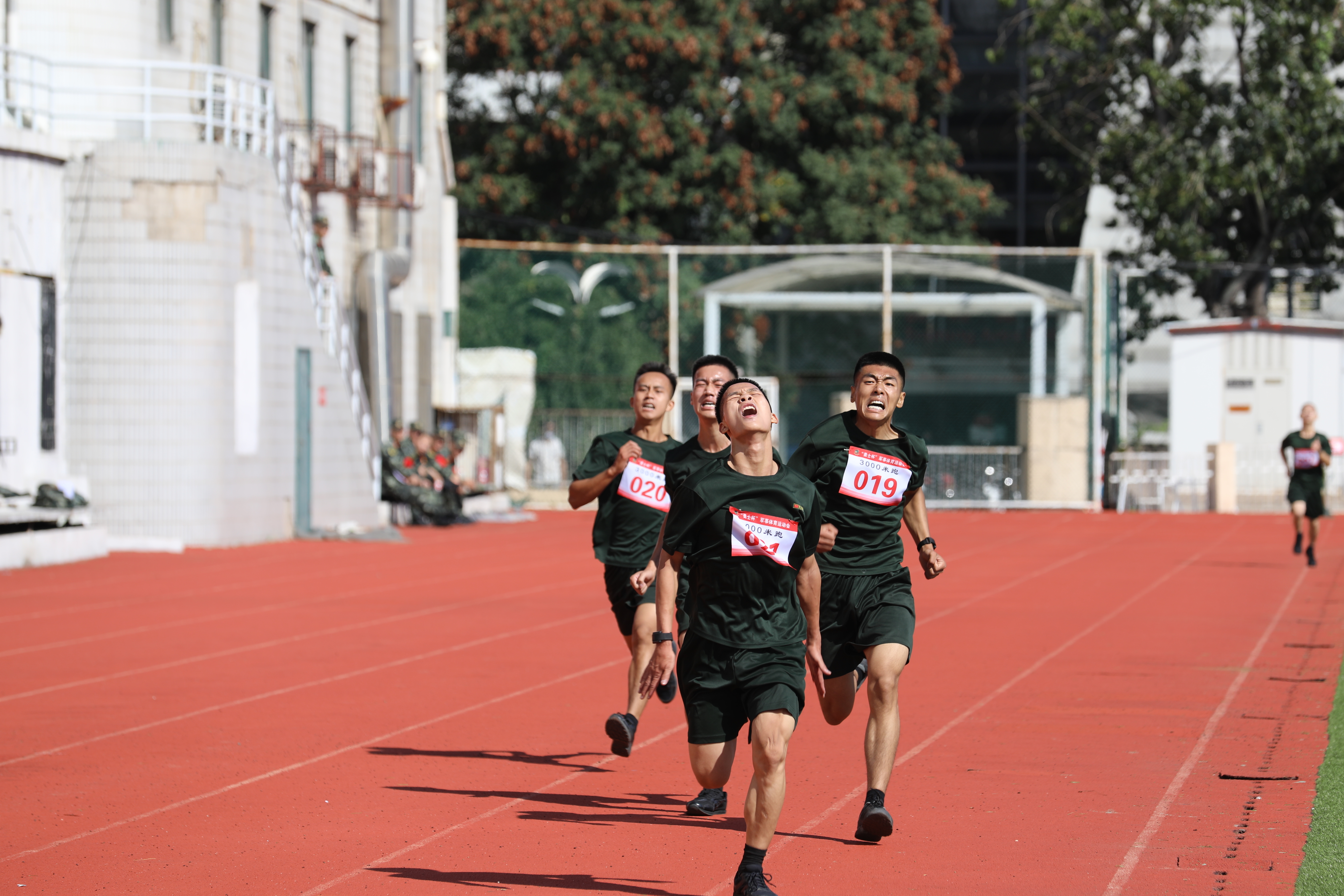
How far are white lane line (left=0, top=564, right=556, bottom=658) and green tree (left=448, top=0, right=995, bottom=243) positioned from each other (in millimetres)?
23262

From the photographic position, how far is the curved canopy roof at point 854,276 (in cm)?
3562

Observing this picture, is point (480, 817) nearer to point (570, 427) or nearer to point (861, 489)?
point (861, 489)

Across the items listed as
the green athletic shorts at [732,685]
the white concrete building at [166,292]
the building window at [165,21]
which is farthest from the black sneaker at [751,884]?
the building window at [165,21]

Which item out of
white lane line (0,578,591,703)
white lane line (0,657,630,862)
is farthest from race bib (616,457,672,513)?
white lane line (0,578,591,703)

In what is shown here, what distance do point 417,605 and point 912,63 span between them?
30.8 meters

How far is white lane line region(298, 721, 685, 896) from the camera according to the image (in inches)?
260

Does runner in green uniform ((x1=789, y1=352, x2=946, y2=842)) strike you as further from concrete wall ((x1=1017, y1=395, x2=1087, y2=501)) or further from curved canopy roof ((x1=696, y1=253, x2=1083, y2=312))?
curved canopy roof ((x1=696, y1=253, x2=1083, y2=312))

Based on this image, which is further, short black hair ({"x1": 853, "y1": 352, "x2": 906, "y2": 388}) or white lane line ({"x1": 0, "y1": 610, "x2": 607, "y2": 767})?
→ white lane line ({"x1": 0, "y1": 610, "x2": 607, "y2": 767})

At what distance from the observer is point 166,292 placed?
81.3ft

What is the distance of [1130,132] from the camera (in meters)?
40.0

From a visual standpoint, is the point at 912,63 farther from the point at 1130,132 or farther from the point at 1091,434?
the point at 1091,434

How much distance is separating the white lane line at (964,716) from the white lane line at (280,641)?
5.69 meters

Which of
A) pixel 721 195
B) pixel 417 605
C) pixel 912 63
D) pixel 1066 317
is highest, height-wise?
pixel 912 63

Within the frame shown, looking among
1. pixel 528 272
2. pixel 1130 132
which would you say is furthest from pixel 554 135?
pixel 1130 132
